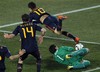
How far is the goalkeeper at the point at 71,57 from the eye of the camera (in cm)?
1745

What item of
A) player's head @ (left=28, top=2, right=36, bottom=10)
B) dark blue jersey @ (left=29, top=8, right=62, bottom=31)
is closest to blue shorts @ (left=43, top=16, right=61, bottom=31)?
dark blue jersey @ (left=29, top=8, right=62, bottom=31)

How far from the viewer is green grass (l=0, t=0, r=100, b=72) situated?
18.3m

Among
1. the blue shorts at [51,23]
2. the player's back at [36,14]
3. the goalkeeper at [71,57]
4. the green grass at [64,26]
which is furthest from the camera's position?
the blue shorts at [51,23]

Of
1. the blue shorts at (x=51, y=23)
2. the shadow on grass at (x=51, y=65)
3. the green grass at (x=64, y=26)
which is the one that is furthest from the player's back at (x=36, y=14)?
the shadow on grass at (x=51, y=65)

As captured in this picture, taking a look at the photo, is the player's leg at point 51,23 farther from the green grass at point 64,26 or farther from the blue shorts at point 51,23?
the green grass at point 64,26

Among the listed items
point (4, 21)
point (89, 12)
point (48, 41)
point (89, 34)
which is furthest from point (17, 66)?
point (89, 12)

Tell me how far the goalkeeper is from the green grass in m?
0.24

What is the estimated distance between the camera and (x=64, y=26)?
77.6 feet

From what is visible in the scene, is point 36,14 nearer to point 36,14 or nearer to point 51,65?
point 36,14

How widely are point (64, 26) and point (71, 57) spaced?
20.7 feet

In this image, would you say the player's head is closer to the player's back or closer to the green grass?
the player's back

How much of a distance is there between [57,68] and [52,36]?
4442 millimetres

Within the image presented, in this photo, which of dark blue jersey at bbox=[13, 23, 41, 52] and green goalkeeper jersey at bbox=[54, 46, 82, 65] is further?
green goalkeeper jersey at bbox=[54, 46, 82, 65]

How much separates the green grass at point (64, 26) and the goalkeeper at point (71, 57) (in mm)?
239
